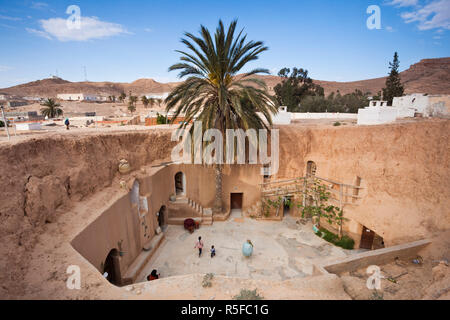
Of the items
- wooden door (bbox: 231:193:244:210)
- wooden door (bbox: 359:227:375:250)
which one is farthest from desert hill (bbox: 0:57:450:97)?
wooden door (bbox: 231:193:244:210)

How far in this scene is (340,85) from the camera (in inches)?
3108

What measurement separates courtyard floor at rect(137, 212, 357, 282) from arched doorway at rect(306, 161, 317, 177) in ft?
11.0

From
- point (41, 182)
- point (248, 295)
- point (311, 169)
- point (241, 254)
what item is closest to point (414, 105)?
point (311, 169)

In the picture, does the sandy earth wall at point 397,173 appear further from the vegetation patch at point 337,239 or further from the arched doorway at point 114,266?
the arched doorway at point 114,266

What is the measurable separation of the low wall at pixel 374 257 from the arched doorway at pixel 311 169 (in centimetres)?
730

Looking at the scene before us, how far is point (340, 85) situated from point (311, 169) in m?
76.2

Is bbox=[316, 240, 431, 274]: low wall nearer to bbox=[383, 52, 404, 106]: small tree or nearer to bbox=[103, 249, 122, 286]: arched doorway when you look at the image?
bbox=[103, 249, 122, 286]: arched doorway

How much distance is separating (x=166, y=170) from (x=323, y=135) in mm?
10543


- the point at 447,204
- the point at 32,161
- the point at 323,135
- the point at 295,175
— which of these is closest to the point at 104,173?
the point at 32,161

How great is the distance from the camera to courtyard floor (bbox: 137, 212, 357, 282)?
10.5 metres

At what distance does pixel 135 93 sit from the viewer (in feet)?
321

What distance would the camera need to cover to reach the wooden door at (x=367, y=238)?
1280 centimetres

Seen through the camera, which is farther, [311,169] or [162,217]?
[311,169]

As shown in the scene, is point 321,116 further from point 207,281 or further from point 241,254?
point 207,281
